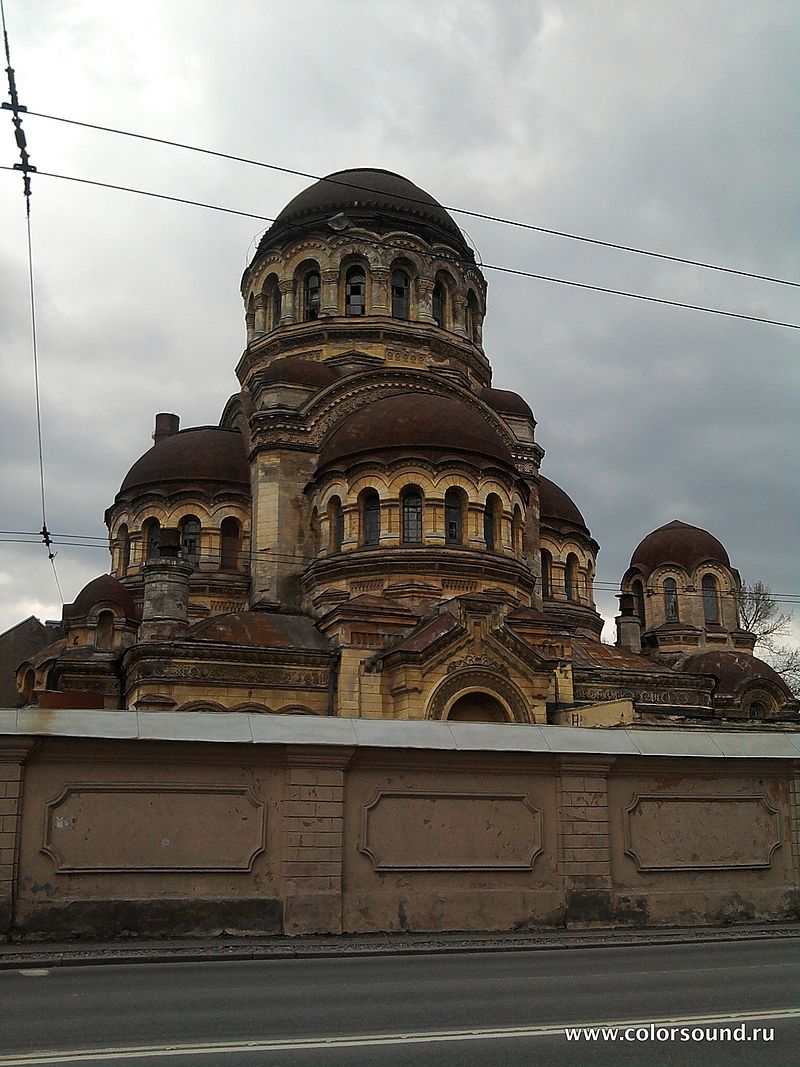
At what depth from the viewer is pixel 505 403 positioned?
34719 mm

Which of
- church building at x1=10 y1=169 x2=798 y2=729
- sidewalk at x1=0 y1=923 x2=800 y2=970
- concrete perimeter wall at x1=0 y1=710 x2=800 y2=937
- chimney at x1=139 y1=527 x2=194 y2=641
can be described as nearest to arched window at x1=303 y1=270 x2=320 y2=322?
church building at x1=10 y1=169 x2=798 y2=729

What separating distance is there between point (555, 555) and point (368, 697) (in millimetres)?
14329

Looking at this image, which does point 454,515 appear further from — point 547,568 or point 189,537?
point 547,568

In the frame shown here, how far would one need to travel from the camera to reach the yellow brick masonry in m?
12.6

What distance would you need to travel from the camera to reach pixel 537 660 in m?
24.0

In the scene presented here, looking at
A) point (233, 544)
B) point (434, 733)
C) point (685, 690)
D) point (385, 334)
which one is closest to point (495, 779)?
point (434, 733)

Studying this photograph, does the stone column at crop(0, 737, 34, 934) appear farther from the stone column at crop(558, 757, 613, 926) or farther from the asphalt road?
the stone column at crop(558, 757, 613, 926)

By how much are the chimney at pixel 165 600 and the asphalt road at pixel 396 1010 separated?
588 inches

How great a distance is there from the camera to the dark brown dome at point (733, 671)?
1204 inches

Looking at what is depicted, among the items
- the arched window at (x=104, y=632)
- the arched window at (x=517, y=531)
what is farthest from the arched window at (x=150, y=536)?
the arched window at (x=517, y=531)

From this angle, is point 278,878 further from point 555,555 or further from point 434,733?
point 555,555

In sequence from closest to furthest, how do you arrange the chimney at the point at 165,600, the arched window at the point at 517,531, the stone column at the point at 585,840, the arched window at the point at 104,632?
1. the stone column at the point at 585,840
2. the chimney at the point at 165,600
3. the arched window at the point at 104,632
4. the arched window at the point at 517,531

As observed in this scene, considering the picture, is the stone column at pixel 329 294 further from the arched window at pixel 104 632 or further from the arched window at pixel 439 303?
the arched window at pixel 104 632

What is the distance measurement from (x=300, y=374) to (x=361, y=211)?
7.17 metres
